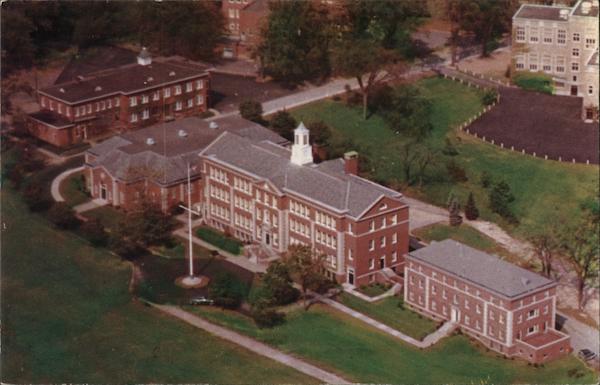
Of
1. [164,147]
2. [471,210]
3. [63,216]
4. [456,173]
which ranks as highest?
[164,147]

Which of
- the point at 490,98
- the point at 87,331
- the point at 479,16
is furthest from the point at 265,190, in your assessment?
the point at 479,16

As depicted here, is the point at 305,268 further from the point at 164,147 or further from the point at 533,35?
the point at 533,35

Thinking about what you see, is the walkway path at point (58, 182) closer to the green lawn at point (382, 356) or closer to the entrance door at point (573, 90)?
the green lawn at point (382, 356)

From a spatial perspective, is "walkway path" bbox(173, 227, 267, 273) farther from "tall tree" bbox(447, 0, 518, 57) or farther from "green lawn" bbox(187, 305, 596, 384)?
"tall tree" bbox(447, 0, 518, 57)

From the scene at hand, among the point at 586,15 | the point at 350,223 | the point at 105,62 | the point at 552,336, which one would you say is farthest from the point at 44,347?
the point at 586,15

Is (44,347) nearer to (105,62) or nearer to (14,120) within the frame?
(14,120)

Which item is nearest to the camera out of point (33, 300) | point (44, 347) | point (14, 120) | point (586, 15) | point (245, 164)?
point (44, 347)
